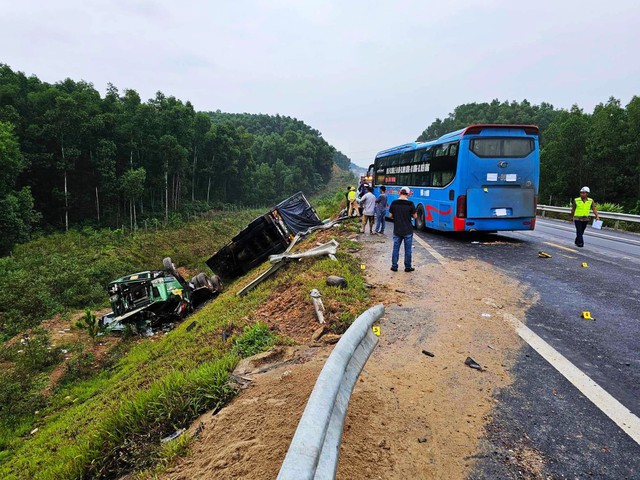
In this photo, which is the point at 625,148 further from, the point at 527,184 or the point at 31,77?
the point at 31,77

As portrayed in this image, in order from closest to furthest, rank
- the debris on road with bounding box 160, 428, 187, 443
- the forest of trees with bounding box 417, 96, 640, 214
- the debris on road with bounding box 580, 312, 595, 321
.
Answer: the debris on road with bounding box 160, 428, 187, 443 < the debris on road with bounding box 580, 312, 595, 321 < the forest of trees with bounding box 417, 96, 640, 214

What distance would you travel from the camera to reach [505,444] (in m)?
2.60

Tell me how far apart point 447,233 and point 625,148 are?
31.3 m

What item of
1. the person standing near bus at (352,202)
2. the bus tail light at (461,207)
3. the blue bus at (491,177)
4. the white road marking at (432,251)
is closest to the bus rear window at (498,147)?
the blue bus at (491,177)

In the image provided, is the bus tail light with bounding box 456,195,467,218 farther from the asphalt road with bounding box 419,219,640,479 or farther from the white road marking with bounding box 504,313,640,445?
the white road marking with bounding box 504,313,640,445

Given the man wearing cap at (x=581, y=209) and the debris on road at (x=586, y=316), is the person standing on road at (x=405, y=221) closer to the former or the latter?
the debris on road at (x=586, y=316)

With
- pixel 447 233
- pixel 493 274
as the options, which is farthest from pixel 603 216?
pixel 493 274

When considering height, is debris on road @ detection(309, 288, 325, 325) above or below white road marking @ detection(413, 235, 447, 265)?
below

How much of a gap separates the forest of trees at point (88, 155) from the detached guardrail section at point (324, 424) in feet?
106

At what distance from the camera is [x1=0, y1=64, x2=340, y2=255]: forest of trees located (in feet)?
97.5

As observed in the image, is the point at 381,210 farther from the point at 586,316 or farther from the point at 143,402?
the point at 143,402

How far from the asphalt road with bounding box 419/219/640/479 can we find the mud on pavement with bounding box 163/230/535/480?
7.9 inches

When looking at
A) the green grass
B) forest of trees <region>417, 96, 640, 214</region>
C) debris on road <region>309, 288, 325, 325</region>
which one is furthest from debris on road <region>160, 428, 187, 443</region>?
forest of trees <region>417, 96, 640, 214</region>

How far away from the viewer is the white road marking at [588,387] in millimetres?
2857
